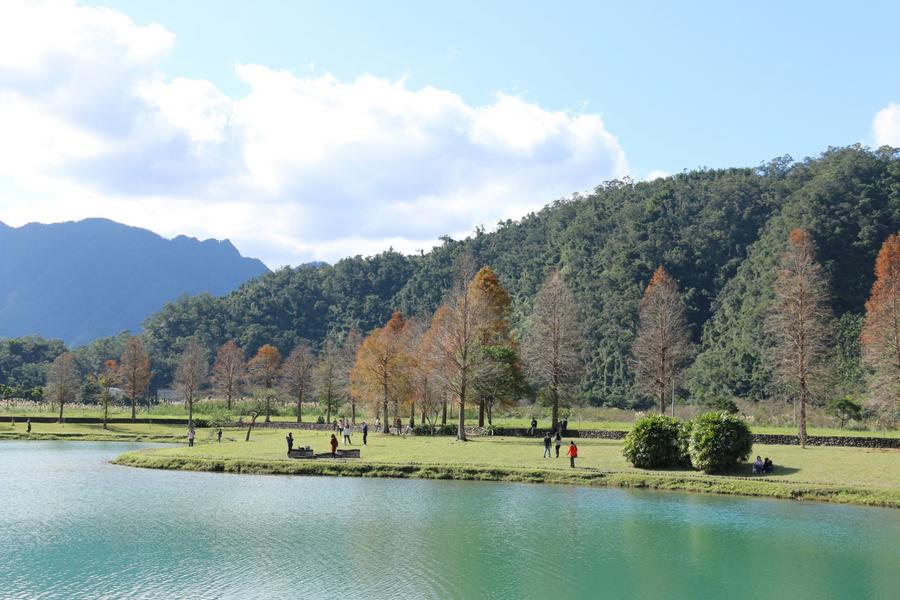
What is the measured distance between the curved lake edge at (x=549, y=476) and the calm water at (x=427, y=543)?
1968 millimetres

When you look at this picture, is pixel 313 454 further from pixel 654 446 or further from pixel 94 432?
pixel 94 432

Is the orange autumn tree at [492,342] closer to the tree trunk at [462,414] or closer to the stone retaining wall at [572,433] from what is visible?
the tree trunk at [462,414]

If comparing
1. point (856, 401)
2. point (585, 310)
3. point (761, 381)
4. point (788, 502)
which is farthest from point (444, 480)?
point (585, 310)

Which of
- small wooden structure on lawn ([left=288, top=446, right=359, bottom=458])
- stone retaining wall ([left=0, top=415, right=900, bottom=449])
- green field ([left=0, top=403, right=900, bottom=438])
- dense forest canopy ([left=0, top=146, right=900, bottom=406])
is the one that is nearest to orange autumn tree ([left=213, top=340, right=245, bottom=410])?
green field ([left=0, top=403, right=900, bottom=438])

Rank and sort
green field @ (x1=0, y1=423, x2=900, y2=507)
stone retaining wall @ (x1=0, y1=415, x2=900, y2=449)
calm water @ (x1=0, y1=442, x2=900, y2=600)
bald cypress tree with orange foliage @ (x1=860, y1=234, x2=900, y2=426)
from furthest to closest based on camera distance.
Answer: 1. bald cypress tree with orange foliage @ (x1=860, y1=234, x2=900, y2=426)
2. stone retaining wall @ (x1=0, y1=415, x2=900, y2=449)
3. green field @ (x1=0, y1=423, x2=900, y2=507)
4. calm water @ (x1=0, y1=442, x2=900, y2=600)

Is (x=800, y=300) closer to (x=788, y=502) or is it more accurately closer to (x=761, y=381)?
(x=788, y=502)

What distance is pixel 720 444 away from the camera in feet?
133

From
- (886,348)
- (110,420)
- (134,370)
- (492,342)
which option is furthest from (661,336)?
(134,370)

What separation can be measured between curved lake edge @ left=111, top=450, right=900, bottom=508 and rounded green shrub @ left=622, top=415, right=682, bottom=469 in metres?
1.94

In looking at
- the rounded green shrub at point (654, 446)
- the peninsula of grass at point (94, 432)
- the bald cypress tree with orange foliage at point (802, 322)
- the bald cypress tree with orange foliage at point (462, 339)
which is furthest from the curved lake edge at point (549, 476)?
the peninsula of grass at point (94, 432)

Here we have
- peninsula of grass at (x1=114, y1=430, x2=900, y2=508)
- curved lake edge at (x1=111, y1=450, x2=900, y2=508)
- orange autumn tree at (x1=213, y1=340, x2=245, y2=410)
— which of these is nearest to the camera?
curved lake edge at (x1=111, y1=450, x2=900, y2=508)

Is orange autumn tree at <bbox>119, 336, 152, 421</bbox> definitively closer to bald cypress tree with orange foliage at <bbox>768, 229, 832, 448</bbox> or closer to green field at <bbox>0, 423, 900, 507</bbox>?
green field at <bbox>0, 423, 900, 507</bbox>

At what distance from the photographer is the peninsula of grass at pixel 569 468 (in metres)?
36.5

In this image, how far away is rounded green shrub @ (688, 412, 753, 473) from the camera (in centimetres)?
4069
